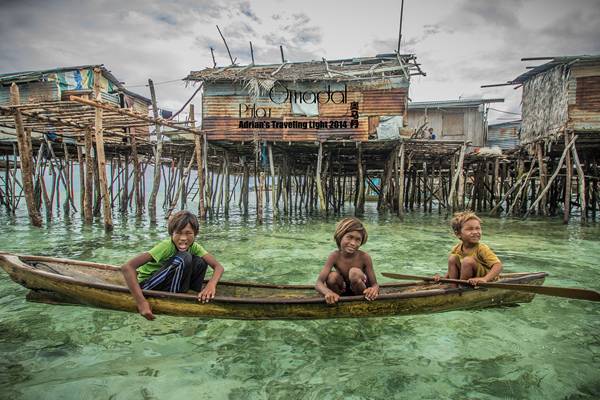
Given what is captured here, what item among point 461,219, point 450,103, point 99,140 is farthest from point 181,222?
point 450,103

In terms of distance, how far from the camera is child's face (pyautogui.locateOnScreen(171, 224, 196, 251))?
3131 mm

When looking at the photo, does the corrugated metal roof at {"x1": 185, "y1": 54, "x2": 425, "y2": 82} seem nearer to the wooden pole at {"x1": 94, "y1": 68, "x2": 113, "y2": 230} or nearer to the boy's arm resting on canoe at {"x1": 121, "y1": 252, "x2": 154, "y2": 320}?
the wooden pole at {"x1": 94, "y1": 68, "x2": 113, "y2": 230}

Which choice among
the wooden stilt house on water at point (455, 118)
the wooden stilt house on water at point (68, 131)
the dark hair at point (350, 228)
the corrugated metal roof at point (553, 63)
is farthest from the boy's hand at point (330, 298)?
the wooden stilt house on water at point (455, 118)

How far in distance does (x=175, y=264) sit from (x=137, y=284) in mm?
368

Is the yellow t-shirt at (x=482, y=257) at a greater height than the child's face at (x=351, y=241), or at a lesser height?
lesser

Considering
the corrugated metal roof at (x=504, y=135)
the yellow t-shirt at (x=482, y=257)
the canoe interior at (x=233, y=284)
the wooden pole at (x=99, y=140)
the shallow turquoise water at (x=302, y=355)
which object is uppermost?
the corrugated metal roof at (x=504, y=135)

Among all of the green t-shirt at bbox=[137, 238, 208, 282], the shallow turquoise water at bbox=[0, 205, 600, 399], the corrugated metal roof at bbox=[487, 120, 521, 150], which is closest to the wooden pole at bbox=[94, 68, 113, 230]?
the shallow turquoise water at bbox=[0, 205, 600, 399]

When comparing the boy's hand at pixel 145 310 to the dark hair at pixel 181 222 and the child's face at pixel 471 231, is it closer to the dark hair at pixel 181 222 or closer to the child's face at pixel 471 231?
the dark hair at pixel 181 222

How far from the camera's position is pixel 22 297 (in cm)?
420

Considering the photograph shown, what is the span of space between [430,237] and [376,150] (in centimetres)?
625

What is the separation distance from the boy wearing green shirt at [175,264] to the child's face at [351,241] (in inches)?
49.3

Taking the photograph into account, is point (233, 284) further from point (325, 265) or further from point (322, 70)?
point (322, 70)

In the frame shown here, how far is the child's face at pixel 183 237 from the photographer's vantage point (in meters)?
3.13

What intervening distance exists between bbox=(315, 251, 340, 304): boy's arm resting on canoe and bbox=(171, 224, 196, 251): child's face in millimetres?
1300
